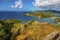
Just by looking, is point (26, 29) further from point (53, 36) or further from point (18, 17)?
point (53, 36)

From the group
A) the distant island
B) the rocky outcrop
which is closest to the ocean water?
the distant island

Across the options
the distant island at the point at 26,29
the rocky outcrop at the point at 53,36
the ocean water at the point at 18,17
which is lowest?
the rocky outcrop at the point at 53,36

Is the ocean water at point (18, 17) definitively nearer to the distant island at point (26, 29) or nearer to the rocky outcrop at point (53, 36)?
the distant island at point (26, 29)

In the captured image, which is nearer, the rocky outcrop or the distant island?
the rocky outcrop

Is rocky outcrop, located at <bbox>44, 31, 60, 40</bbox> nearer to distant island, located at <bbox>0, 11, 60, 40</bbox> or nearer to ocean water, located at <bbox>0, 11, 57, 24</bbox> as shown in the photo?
distant island, located at <bbox>0, 11, 60, 40</bbox>

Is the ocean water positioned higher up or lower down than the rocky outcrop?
higher up

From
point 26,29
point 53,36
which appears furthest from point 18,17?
point 53,36

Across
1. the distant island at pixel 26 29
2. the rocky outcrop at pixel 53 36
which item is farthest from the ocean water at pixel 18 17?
the rocky outcrop at pixel 53 36

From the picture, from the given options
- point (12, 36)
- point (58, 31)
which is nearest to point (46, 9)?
point (58, 31)

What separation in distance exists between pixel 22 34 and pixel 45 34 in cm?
70

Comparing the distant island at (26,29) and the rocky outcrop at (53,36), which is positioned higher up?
the distant island at (26,29)

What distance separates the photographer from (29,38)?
11.7 ft

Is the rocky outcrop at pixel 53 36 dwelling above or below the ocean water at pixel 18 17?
below

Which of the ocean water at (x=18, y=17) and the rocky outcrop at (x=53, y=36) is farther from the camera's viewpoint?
the ocean water at (x=18, y=17)
